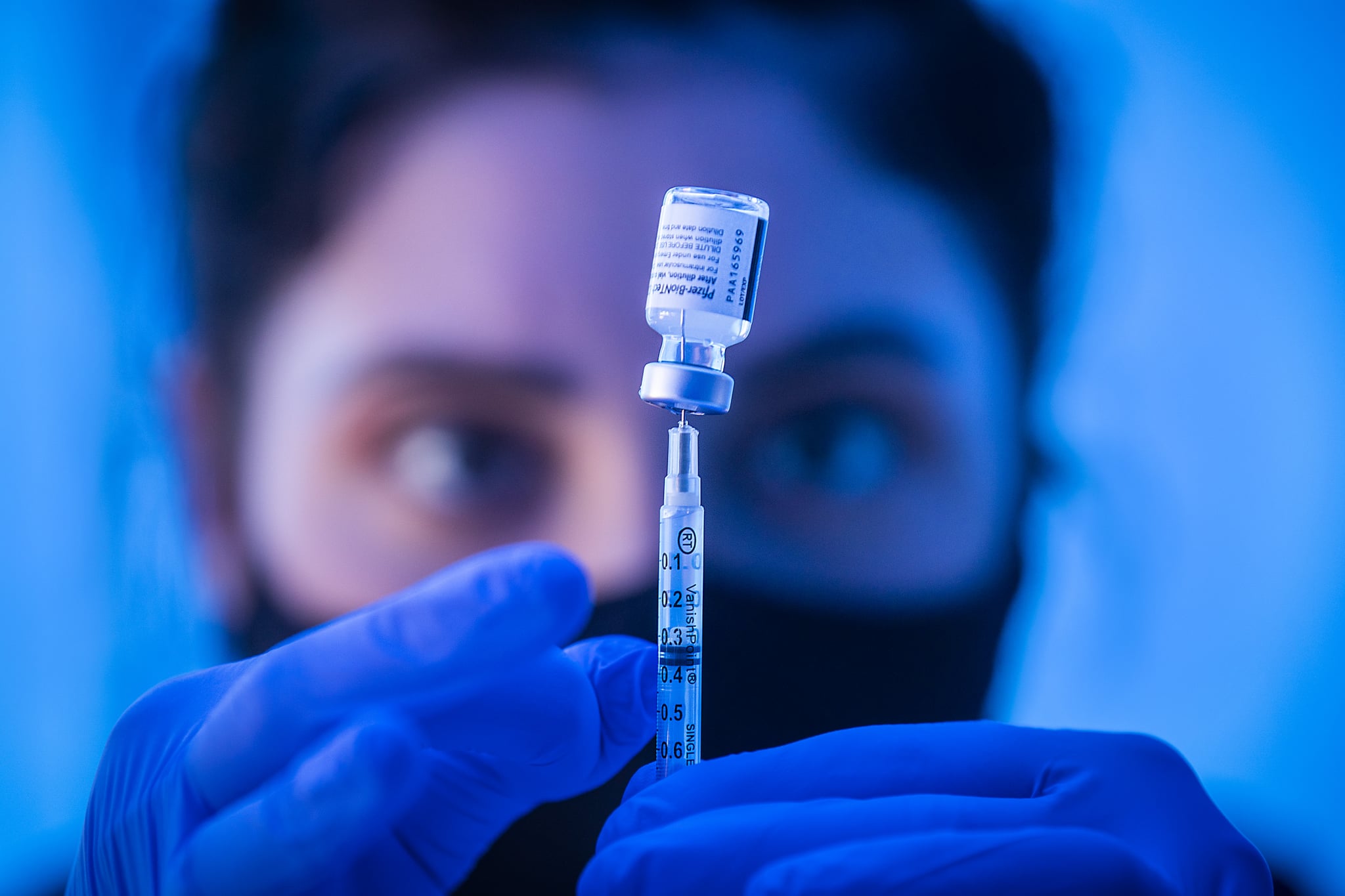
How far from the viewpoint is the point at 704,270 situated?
3.50 ft

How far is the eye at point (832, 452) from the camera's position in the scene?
1655mm

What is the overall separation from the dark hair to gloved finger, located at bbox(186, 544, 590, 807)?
0.94 metres

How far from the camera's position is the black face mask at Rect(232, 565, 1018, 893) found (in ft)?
5.38

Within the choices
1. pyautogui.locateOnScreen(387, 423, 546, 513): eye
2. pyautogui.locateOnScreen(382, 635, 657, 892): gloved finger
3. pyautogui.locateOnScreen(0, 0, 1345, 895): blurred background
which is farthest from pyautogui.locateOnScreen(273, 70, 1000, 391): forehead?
pyautogui.locateOnScreen(382, 635, 657, 892): gloved finger

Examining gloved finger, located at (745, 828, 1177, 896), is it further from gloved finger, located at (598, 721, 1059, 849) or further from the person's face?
the person's face

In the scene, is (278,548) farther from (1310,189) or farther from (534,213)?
(1310,189)

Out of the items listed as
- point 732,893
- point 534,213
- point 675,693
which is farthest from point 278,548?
point 732,893

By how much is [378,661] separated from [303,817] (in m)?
0.16

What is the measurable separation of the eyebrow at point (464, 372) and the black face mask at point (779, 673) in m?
0.41

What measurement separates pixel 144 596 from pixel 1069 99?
6.42ft

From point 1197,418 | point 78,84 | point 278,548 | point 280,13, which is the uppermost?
point 280,13

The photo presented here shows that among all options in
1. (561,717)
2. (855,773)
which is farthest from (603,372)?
(855,773)

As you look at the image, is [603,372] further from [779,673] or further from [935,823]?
[935,823]

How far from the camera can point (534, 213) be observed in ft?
5.22
